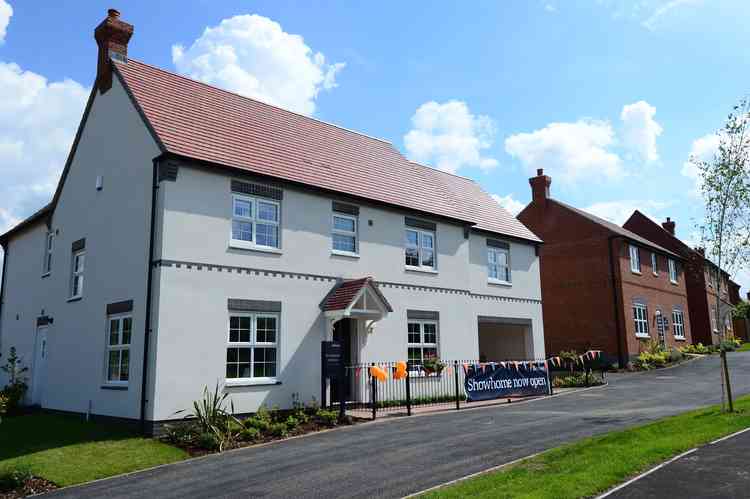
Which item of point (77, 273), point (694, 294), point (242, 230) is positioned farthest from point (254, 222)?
point (694, 294)

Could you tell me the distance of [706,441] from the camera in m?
11.1

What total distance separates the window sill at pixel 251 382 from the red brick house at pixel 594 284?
2324cm

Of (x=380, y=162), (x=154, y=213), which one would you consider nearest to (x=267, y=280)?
(x=154, y=213)

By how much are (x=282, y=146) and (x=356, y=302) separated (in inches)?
232

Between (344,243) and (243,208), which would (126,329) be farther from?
(344,243)

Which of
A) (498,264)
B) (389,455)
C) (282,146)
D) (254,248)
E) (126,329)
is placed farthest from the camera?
(498,264)

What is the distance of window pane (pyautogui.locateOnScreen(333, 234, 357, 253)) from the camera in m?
A: 19.6

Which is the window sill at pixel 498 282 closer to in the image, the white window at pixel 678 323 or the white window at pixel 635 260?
the white window at pixel 635 260

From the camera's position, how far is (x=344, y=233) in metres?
19.8

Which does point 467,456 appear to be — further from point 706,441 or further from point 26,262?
point 26,262

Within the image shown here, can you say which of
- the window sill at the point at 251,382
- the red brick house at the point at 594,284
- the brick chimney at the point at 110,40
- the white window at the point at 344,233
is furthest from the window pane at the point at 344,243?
the red brick house at the point at 594,284

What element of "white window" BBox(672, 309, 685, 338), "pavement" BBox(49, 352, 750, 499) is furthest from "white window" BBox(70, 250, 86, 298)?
"white window" BBox(672, 309, 685, 338)

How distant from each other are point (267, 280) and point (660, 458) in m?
10.9

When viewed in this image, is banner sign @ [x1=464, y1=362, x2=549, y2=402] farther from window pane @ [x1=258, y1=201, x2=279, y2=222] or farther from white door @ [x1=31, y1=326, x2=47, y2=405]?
white door @ [x1=31, y1=326, x2=47, y2=405]
